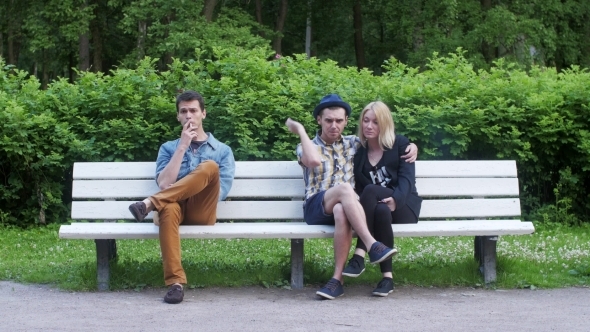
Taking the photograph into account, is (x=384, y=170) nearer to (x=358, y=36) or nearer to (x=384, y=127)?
(x=384, y=127)

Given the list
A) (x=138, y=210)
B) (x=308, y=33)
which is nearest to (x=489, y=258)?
(x=138, y=210)

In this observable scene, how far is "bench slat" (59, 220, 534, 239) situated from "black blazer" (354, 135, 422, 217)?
0.70 ft

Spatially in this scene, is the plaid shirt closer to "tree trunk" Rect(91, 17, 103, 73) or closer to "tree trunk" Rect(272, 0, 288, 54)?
"tree trunk" Rect(91, 17, 103, 73)

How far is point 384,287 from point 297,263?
656 mm

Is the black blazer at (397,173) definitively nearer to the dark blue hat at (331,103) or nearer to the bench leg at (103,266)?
the dark blue hat at (331,103)

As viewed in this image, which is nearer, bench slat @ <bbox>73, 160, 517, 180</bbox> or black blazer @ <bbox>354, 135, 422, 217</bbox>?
black blazer @ <bbox>354, 135, 422, 217</bbox>

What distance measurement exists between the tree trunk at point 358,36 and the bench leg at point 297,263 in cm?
2399

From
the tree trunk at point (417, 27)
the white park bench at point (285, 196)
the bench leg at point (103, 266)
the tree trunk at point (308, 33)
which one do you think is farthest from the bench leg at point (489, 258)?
the tree trunk at point (308, 33)

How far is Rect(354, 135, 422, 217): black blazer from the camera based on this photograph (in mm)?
6426

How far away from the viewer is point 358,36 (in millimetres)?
29969

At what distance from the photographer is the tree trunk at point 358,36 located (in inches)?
1180

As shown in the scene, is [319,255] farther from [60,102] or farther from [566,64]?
[566,64]

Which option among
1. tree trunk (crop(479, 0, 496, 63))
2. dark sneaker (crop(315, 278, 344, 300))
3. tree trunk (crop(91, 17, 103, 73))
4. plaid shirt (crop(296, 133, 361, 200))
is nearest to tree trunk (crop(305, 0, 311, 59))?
tree trunk (crop(91, 17, 103, 73))

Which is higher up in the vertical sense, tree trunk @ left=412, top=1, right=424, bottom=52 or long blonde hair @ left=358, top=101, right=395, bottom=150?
tree trunk @ left=412, top=1, right=424, bottom=52
